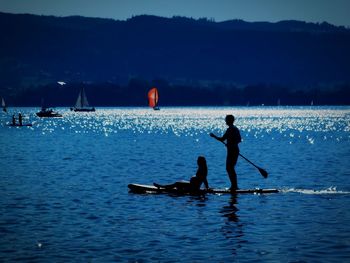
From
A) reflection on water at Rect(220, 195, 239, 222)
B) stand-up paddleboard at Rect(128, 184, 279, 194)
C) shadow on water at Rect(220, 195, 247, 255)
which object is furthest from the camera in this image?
stand-up paddleboard at Rect(128, 184, 279, 194)

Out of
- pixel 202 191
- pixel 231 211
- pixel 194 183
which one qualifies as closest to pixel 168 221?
pixel 231 211

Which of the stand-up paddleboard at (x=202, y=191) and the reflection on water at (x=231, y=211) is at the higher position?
the stand-up paddleboard at (x=202, y=191)

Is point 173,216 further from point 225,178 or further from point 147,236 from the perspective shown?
point 225,178

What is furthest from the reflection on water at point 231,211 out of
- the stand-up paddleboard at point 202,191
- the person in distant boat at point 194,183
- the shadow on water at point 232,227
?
the person in distant boat at point 194,183

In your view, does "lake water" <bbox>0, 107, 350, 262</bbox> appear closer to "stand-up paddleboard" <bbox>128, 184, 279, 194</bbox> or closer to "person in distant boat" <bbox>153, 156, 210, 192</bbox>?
"stand-up paddleboard" <bbox>128, 184, 279, 194</bbox>

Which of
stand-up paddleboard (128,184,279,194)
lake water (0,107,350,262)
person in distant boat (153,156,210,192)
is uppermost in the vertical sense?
person in distant boat (153,156,210,192)

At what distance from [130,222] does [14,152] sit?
4516 centimetres

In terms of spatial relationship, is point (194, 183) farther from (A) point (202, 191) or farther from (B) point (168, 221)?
(B) point (168, 221)

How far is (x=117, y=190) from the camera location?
32.1m

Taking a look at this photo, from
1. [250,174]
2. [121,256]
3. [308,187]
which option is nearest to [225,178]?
[250,174]

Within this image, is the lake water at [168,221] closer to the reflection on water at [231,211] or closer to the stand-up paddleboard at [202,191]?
the reflection on water at [231,211]

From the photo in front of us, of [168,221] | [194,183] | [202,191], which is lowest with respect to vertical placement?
[168,221]

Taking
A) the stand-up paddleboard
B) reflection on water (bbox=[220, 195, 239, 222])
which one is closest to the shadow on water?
reflection on water (bbox=[220, 195, 239, 222])

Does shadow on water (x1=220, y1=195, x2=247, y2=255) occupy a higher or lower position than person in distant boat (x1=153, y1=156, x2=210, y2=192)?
lower
